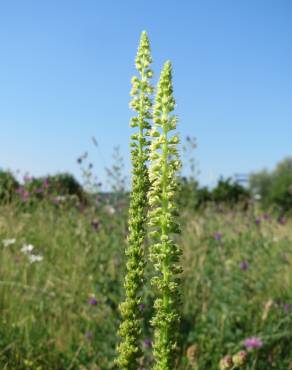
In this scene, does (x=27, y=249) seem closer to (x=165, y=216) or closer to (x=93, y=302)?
(x=93, y=302)

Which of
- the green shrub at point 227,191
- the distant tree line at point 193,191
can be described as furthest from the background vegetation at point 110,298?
the green shrub at point 227,191

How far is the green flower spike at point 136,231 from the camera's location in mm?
1829

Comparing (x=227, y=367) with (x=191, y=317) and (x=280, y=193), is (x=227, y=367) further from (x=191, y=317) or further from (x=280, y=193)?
(x=280, y=193)

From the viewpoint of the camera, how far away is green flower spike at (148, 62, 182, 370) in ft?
5.67

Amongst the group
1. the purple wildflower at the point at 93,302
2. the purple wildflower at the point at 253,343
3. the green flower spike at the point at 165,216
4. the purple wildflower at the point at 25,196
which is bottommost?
the purple wildflower at the point at 253,343

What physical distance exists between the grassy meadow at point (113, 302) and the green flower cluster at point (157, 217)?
1733mm

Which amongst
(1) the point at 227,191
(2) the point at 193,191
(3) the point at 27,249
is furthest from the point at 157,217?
(1) the point at 227,191

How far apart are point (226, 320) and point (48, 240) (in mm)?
4084

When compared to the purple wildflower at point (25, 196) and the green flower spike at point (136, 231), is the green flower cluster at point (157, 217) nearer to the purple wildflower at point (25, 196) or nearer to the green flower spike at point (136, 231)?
the green flower spike at point (136, 231)

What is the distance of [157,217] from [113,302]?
435cm

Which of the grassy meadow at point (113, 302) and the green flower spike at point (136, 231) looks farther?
the grassy meadow at point (113, 302)

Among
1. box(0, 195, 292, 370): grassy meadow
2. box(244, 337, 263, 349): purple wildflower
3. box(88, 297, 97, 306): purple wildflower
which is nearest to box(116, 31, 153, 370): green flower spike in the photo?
box(0, 195, 292, 370): grassy meadow

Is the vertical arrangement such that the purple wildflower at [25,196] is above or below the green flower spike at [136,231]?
above

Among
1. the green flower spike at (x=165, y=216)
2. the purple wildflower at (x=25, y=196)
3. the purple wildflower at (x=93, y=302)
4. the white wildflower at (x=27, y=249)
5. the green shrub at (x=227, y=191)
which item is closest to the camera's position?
the green flower spike at (x=165, y=216)
